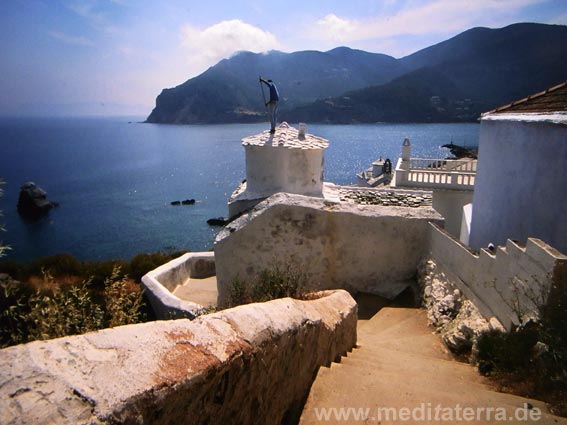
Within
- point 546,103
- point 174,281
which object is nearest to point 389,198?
point 546,103

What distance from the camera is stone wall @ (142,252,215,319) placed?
9488 mm

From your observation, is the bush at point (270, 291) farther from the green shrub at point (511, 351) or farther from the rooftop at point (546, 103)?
the rooftop at point (546, 103)

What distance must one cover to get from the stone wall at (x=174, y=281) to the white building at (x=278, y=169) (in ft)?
8.80

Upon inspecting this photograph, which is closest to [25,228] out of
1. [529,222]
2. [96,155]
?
[529,222]

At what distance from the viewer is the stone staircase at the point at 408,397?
2.81 m

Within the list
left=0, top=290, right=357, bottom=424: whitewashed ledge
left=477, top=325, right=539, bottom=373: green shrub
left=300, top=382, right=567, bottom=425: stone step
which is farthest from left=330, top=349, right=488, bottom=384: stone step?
left=0, top=290, right=357, bottom=424: whitewashed ledge

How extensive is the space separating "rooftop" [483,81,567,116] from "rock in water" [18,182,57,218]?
54395 mm

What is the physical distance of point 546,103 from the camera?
708 centimetres

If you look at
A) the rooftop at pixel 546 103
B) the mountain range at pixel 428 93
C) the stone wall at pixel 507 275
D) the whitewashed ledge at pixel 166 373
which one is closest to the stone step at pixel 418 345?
the stone wall at pixel 507 275

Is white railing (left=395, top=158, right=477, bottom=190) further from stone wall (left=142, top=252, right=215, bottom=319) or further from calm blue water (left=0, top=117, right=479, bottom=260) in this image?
calm blue water (left=0, top=117, right=479, bottom=260)

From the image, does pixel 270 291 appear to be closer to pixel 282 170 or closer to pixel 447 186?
pixel 282 170

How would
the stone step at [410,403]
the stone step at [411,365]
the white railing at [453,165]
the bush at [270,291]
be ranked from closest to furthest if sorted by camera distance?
the stone step at [410,403] → the stone step at [411,365] → the bush at [270,291] → the white railing at [453,165]

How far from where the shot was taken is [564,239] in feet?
19.0

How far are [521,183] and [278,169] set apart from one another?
Result: 6.85 metres
